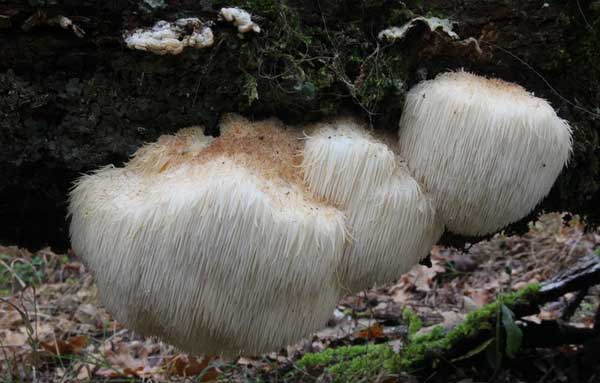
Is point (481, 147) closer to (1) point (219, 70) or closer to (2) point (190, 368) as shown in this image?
(1) point (219, 70)

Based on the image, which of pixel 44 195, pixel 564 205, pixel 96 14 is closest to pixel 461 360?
pixel 564 205

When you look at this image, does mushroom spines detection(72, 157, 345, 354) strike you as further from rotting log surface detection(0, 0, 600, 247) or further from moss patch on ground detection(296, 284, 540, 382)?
moss patch on ground detection(296, 284, 540, 382)

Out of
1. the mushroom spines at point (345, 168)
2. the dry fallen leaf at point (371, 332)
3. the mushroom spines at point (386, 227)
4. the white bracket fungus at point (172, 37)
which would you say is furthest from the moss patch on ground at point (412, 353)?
the white bracket fungus at point (172, 37)

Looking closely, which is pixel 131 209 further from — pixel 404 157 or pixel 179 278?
pixel 404 157

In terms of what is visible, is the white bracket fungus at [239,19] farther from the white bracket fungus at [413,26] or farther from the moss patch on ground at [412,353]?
the moss patch on ground at [412,353]

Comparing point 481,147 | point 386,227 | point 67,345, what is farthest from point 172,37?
point 67,345

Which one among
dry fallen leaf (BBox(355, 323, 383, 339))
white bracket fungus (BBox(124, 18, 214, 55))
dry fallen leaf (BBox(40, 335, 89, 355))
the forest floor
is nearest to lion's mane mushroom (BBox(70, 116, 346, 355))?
white bracket fungus (BBox(124, 18, 214, 55))
